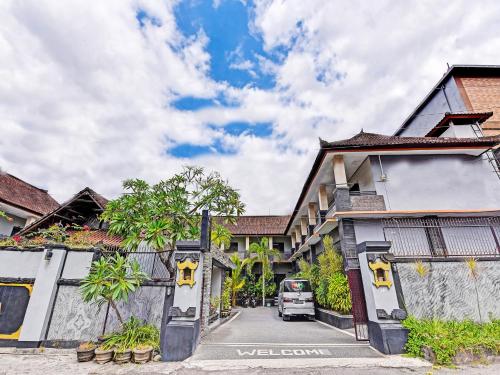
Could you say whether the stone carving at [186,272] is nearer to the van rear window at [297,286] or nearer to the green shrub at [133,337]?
the green shrub at [133,337]

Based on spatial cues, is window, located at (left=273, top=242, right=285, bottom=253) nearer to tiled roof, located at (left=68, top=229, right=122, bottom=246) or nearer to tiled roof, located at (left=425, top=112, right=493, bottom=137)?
tiled roof, located at (left=68, top=229, right=122, bottom=246)

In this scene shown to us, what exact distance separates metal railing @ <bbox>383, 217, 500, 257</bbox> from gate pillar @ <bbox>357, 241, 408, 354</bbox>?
342 centimetres

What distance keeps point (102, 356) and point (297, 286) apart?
24.6ft

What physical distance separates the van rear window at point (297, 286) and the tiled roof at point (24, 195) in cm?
1469

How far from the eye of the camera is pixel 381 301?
500 centimetres

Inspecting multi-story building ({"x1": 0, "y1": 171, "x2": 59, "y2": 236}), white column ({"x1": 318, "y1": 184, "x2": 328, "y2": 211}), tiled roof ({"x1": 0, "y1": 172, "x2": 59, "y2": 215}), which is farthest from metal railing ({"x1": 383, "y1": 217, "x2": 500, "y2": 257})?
tiled roof ({"x1": 0, "y1": 172, "x2": 59, "y2": 215})

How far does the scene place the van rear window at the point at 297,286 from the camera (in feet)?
32.4

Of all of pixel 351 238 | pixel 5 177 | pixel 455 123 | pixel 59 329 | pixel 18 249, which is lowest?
pixel 59 329

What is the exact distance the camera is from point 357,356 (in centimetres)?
455

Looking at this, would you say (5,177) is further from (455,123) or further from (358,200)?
(455,123)

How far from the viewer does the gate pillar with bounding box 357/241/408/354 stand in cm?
465

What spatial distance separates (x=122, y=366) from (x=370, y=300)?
512 centimetres

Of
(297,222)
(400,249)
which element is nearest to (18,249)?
(400,249)

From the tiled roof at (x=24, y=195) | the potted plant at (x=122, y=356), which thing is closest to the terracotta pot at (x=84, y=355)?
the potted plant at (x=122, y=356)
